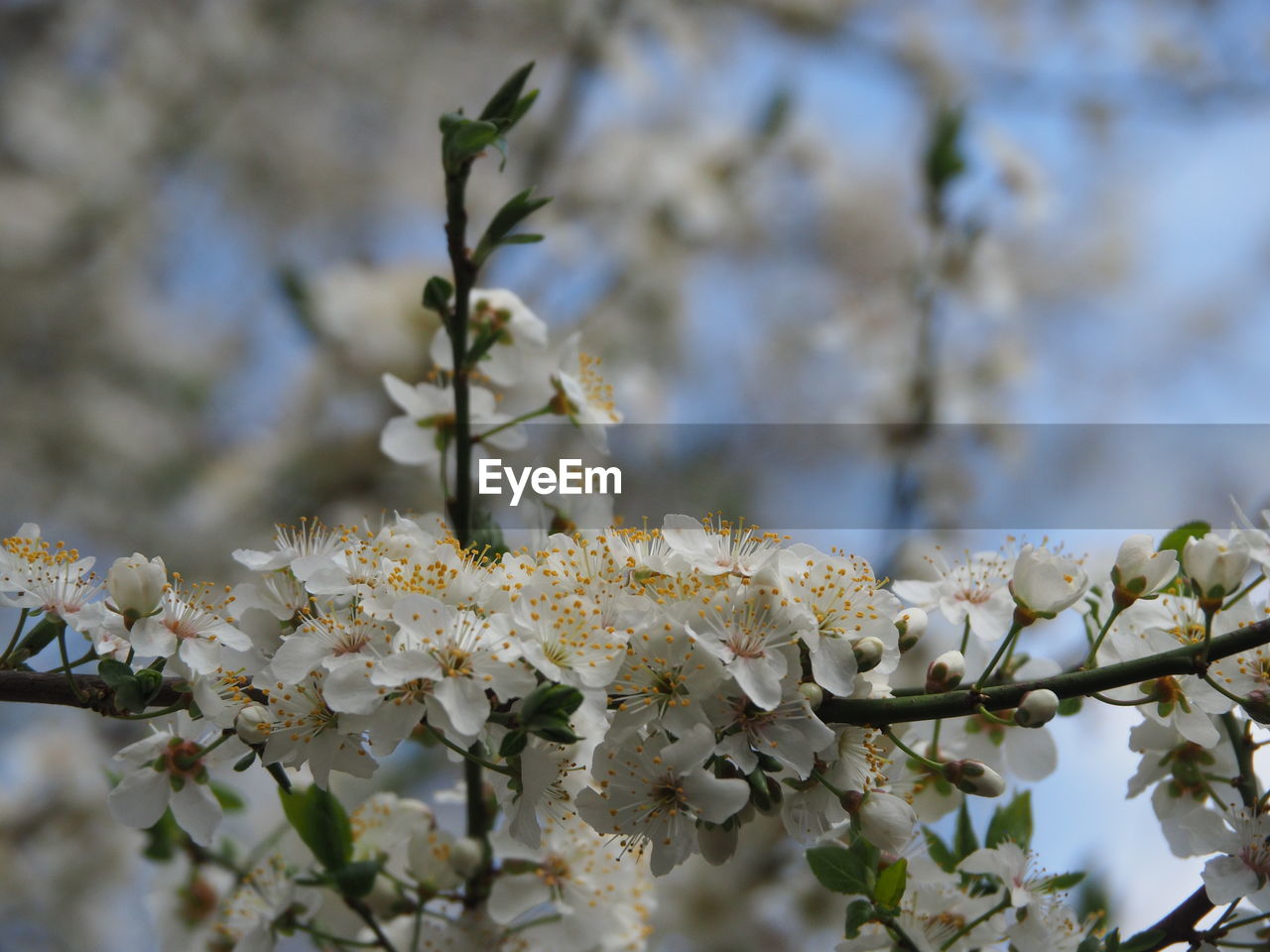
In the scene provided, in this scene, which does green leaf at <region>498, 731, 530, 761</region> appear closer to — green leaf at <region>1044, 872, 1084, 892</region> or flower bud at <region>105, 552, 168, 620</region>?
flower bud at <region>105, 552, 168, 620</region>

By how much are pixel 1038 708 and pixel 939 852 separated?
0.28 m

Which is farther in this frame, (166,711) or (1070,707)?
(1070,707)

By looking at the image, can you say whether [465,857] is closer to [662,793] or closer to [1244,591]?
[662,793]

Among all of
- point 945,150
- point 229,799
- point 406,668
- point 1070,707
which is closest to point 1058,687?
point 1070,707

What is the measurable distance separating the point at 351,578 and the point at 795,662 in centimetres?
27

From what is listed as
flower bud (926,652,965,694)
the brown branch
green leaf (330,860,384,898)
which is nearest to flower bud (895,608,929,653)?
flower bud (926,652,965,694)

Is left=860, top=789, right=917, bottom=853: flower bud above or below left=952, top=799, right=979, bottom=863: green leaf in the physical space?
below

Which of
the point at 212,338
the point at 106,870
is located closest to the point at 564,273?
the point at 106,870

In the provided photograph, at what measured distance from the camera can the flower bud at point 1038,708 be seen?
23.3 inches

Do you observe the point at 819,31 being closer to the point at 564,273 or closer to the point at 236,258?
the point at 564,273

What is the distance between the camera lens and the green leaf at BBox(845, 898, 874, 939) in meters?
0.68

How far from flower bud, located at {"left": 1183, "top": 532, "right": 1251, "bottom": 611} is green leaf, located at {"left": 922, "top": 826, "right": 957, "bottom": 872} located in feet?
0.93

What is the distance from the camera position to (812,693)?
0.61 meters

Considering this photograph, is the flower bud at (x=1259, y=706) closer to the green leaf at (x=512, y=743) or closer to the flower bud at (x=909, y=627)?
the flower bud at (x=909, y=627)
